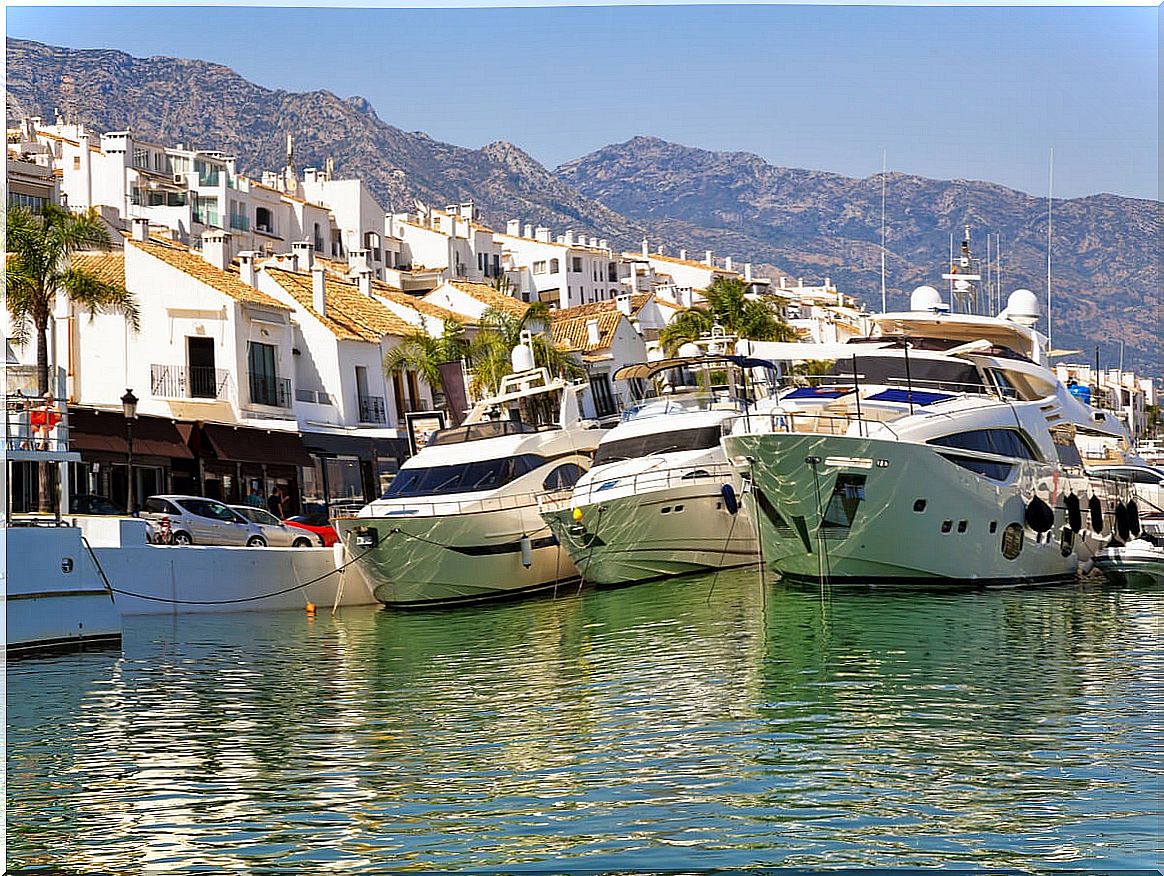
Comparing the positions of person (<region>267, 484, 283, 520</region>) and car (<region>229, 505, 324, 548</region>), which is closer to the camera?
car (<region>229, 505, 324, 548</region>)

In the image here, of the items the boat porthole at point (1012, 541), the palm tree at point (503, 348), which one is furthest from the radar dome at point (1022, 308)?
the palm tree at point (503, 348)

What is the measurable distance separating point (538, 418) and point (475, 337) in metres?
17.6

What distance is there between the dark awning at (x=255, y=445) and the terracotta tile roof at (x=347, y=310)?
15.2ft

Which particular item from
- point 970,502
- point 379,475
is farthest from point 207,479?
point 970,502

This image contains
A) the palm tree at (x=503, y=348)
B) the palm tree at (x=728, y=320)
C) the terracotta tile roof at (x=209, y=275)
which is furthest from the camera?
the palm tree at (x=728, y=320)

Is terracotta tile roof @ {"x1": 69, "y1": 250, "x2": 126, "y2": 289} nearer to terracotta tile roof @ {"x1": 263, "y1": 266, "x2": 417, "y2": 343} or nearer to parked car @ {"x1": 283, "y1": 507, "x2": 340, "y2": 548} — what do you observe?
terracotta tile roof @ {"x1": 263, "y1": 266, "x2": 417, "y2": 343}

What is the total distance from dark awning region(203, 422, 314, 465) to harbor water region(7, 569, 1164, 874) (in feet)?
47.4

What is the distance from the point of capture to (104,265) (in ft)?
125

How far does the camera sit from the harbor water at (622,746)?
777 centimetres

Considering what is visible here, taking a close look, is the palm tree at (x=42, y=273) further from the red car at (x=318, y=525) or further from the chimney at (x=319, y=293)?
the chimney at (x=319, y=293)

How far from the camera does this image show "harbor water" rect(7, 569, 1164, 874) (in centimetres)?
777

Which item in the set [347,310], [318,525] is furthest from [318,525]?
[347,310]

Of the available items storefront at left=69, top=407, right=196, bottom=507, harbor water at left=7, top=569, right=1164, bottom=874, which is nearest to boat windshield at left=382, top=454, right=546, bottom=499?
harbor water at left=7, top=569, right=1164, bottom=874

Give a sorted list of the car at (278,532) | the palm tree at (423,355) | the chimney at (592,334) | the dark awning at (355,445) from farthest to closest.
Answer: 1. the chimney at (592,334)
2. the palm tree at (423,355)
3. the dark awning at (355,445)
4. the car at (278,532)
